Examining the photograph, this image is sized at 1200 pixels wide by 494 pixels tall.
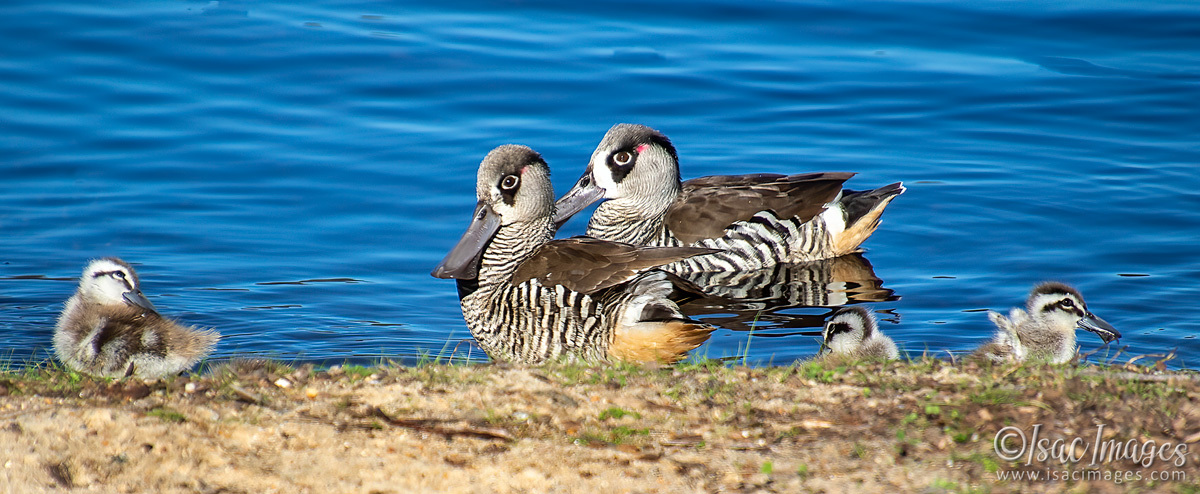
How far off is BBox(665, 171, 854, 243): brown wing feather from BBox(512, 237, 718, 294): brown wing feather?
7.79 feet

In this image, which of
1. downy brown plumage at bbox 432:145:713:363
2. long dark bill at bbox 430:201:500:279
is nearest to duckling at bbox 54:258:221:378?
downy brown plumage at bbox 432:145:713:363

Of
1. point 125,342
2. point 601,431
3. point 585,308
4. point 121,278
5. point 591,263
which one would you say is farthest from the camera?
point 591,263

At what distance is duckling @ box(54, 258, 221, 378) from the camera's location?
6496 millimetres

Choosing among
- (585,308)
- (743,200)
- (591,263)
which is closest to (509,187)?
(591,263)

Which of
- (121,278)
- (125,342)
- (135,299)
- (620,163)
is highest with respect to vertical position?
(620,163)

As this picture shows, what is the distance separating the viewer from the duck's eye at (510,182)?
8734 millimetres

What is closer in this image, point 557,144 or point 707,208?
point 707,208

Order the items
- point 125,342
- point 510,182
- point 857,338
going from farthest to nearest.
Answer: point 510,182 < point 857,338 < point 125,342

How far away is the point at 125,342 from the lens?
21.4 feet

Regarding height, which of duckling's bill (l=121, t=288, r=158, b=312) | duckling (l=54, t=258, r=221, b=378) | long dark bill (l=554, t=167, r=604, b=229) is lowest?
duckling (l=54, t=258, r=221, b=378)

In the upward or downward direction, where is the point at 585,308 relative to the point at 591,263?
downward

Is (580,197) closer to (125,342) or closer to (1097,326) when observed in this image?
(1097,326)

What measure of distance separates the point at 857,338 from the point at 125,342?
4022 mm

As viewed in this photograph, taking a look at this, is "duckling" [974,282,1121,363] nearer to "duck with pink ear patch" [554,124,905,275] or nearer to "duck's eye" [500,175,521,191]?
"duck's eye" [500,175,521,191]
